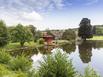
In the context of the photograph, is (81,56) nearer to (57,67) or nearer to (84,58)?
(84,58)

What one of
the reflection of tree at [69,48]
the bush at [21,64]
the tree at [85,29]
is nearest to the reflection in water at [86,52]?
the reflection of tree at [69,48]

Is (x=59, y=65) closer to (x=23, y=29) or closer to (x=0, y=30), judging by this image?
(x=0, y=30)

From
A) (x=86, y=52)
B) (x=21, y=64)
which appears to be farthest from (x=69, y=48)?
(x=21, y=64)

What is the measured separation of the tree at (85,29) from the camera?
319 ft

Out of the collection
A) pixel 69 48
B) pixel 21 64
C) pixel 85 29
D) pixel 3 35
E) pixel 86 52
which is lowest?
pixel 69 48

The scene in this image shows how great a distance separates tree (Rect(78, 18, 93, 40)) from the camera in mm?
97250

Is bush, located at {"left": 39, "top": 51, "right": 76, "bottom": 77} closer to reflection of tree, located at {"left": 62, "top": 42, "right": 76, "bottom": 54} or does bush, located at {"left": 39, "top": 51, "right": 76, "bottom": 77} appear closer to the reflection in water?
the reflection in water

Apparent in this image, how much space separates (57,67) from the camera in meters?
14.0

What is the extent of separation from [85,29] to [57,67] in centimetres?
8468

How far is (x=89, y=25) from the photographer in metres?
99.0

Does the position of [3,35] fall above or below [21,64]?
above

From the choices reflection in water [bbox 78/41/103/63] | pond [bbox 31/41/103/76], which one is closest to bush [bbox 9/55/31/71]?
pond [bbox 31/41/103/76]

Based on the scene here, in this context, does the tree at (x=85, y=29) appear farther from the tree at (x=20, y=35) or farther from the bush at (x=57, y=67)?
the bush at (x=57, y=67)

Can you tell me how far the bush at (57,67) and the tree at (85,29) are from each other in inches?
3294
